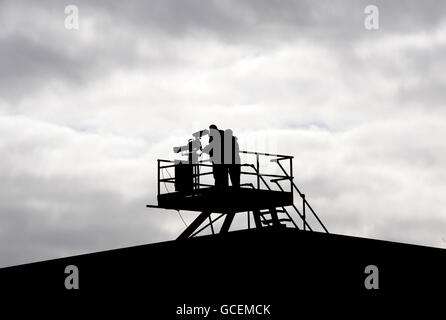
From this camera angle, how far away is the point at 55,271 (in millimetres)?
19141

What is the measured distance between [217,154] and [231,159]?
44cm

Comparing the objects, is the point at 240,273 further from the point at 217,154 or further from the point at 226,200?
the point at 217,154

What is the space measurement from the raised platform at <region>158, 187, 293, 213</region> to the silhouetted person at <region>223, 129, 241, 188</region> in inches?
15.6

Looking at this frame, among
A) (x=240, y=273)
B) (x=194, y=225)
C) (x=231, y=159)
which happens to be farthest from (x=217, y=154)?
(x=240, y=273)

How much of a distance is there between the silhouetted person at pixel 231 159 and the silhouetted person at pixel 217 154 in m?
0.12

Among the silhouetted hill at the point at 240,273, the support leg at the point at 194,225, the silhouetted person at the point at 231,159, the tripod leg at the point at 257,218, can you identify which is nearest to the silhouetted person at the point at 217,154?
the silhouetted person at the point at 231,159

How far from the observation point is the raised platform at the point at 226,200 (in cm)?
2175

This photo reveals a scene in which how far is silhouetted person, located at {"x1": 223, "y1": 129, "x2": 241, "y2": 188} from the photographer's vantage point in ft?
72.4

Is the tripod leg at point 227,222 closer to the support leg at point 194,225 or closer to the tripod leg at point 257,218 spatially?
the tripod leg at point 257,218

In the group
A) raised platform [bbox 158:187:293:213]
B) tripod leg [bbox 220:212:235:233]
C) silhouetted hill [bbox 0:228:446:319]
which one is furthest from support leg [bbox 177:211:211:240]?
silhouetted hill [bbox 0:228:446:319]

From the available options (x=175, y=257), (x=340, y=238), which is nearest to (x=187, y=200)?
(x=175, y=257)

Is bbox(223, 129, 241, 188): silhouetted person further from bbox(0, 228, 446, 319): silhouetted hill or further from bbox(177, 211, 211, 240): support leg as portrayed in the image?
bbox(0, 228, 446, 319): silhouetted hill

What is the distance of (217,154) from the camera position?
72.7ft
